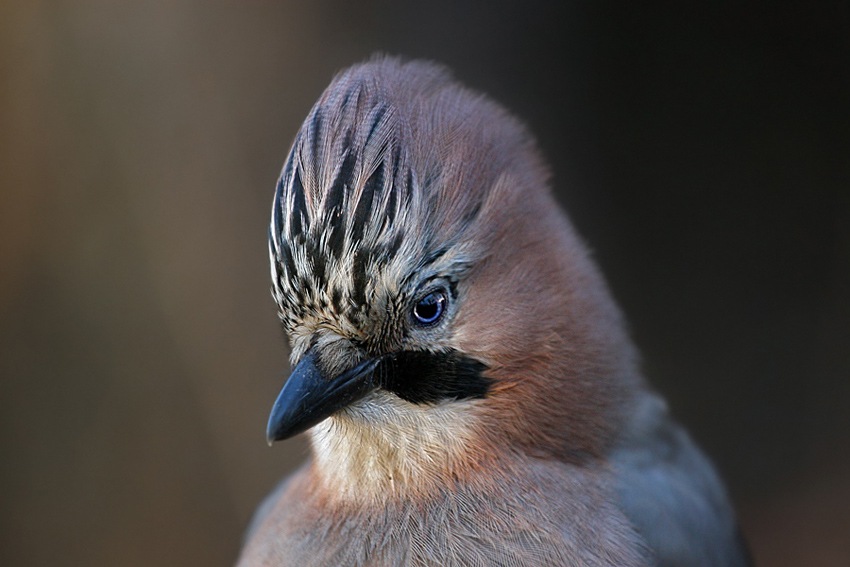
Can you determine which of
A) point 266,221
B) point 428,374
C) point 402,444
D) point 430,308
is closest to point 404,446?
point 402,444

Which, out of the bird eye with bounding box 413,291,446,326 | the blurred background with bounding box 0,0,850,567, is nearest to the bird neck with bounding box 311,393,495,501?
the bird eye with bounding box 413,291,446,326

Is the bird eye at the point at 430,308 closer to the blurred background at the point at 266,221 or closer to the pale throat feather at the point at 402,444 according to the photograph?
the pale throat feather at the point at 402,444

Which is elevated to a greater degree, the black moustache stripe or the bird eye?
the bird eye

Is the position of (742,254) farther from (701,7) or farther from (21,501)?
(21,501)

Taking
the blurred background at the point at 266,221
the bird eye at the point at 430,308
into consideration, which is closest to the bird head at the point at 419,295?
the bird eye at the point at 430,308

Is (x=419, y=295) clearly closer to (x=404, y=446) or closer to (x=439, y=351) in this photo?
(x=439, y=351)

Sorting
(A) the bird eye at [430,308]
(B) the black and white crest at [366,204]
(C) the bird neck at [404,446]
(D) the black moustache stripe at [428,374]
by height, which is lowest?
(C) the bird neck at [404,446]

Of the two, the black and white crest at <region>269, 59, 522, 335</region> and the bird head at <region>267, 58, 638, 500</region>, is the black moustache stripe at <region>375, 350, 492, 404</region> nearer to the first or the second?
the bird head at <region>267, 58, 638, 500</region>
